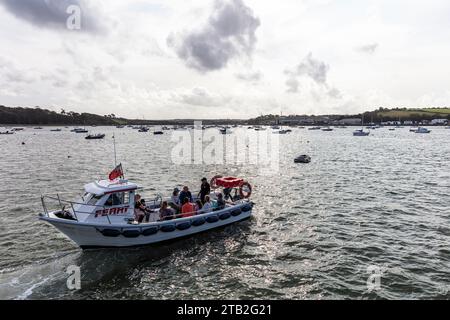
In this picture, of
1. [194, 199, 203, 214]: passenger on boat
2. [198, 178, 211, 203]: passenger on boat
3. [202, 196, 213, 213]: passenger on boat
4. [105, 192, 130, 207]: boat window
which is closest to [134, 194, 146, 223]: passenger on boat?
[105, 192, 130, 207]: boat window

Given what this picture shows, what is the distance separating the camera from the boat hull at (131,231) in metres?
18.0

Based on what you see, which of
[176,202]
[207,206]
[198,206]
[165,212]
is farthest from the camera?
[176,202]

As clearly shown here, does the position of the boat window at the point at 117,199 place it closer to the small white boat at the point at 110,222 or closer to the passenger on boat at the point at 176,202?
the small white boat at the point at 110,222

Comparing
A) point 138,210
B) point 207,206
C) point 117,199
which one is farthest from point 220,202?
point 117,199

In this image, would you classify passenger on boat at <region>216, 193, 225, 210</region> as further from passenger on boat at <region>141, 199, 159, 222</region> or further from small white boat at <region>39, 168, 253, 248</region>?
passenger on boat at <region>141, 199, 159, 222</region>

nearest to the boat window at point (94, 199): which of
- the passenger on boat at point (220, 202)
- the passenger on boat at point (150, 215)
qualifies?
the passenger on boat at point (150, 215)

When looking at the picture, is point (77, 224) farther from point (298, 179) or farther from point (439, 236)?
point (298, 179)

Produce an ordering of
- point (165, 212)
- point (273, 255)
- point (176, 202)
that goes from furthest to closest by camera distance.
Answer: point (176, 202), point (165, 212), point (273, 255)

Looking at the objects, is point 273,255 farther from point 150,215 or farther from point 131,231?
point 150,215

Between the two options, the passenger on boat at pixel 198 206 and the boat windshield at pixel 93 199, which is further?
the passenger on boat at pixel 198 206

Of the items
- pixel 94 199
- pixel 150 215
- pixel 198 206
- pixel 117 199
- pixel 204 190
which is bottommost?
pixel 150 215

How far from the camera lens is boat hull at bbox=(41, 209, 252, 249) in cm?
1798

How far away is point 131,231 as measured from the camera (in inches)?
754
